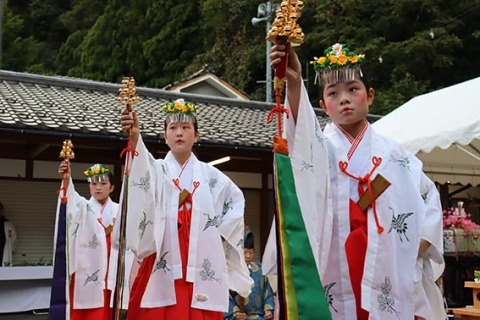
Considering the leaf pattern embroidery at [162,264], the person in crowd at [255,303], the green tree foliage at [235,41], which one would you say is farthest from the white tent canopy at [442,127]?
the green tree foliage at [235,41]

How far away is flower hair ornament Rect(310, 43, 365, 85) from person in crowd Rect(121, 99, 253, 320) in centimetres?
134

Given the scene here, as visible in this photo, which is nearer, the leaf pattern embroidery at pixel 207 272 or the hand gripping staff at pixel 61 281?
the leaf pattern embroidery at pixel 207 272

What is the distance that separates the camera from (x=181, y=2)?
2509cm

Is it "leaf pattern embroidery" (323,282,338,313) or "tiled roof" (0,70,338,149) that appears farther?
"tiled roof" (0,70,338,149)

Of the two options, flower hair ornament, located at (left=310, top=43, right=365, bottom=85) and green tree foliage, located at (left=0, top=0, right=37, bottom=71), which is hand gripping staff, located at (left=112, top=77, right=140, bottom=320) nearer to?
flower hair ornament, located at (left=310, top=43, right=365, bottom=85)

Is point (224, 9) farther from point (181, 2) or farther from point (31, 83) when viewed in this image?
point (31, 83)

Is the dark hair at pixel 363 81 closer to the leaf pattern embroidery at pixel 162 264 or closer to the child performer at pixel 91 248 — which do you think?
the leaf pattern embroidery at pixel 162 264

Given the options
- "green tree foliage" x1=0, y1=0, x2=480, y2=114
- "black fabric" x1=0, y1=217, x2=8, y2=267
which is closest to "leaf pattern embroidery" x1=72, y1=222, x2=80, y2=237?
"black fabric" x1=0, y1=217, x2=8, y2=267

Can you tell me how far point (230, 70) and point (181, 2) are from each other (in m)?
4.70

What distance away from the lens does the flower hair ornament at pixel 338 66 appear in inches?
107

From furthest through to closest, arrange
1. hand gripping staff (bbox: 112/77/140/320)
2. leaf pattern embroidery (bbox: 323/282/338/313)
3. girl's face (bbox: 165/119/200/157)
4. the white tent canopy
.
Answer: the white tent canopy, girl's face (bbox: 165/119/200/157), hand gripping staff (bbox: 112/77/140/320), leaf pattern embroidery (bbox: 323/282/338/313)

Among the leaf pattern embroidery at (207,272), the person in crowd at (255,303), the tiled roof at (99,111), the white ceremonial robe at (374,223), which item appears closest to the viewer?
the white ceremonial robe at (374,223)

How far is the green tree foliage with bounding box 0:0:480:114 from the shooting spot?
63.3 ft

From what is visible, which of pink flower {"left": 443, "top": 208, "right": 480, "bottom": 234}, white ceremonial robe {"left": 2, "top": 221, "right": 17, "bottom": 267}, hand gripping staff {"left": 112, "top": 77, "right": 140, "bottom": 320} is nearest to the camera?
hand gripping staff {"left": 112, "top": 77, "right": 140, "bottom": 320}
